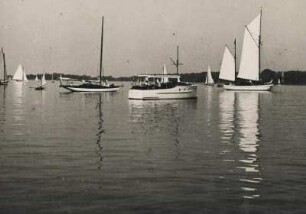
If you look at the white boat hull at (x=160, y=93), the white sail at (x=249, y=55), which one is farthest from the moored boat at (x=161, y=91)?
the white sail at (x=249, y=55)

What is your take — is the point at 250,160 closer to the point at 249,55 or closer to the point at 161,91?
the point at 161,91

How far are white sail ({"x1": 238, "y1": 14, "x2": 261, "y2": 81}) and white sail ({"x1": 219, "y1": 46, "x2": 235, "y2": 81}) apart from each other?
10.1m

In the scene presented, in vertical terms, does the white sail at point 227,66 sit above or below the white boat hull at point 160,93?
above

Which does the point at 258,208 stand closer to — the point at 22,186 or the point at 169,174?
the point at 169,174

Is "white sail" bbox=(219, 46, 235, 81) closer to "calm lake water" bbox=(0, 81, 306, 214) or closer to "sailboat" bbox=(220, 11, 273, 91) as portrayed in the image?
"sailboat" bbox=(220, 11, 273, 91)

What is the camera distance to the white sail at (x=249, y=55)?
107 meters

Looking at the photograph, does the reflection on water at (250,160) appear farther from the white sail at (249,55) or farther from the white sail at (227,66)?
the white sail at (227,66)

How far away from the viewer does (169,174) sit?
585 inches

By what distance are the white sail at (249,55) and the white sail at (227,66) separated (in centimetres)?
1008

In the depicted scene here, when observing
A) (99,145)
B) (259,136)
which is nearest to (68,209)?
(99,145)

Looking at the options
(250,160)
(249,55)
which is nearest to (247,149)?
(250,160)

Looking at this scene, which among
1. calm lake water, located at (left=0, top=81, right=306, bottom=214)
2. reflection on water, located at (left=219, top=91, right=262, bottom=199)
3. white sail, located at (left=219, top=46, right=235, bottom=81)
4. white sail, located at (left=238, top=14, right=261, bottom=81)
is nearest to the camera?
calm lake water, located at (left=0, top=81, right=306, bottom=214)

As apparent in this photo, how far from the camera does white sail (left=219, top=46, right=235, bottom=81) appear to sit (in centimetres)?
11844

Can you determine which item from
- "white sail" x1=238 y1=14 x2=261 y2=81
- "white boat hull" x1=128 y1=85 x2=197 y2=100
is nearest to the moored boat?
"white boat hull" x1=128 y1=85 x2=197 y2=100
